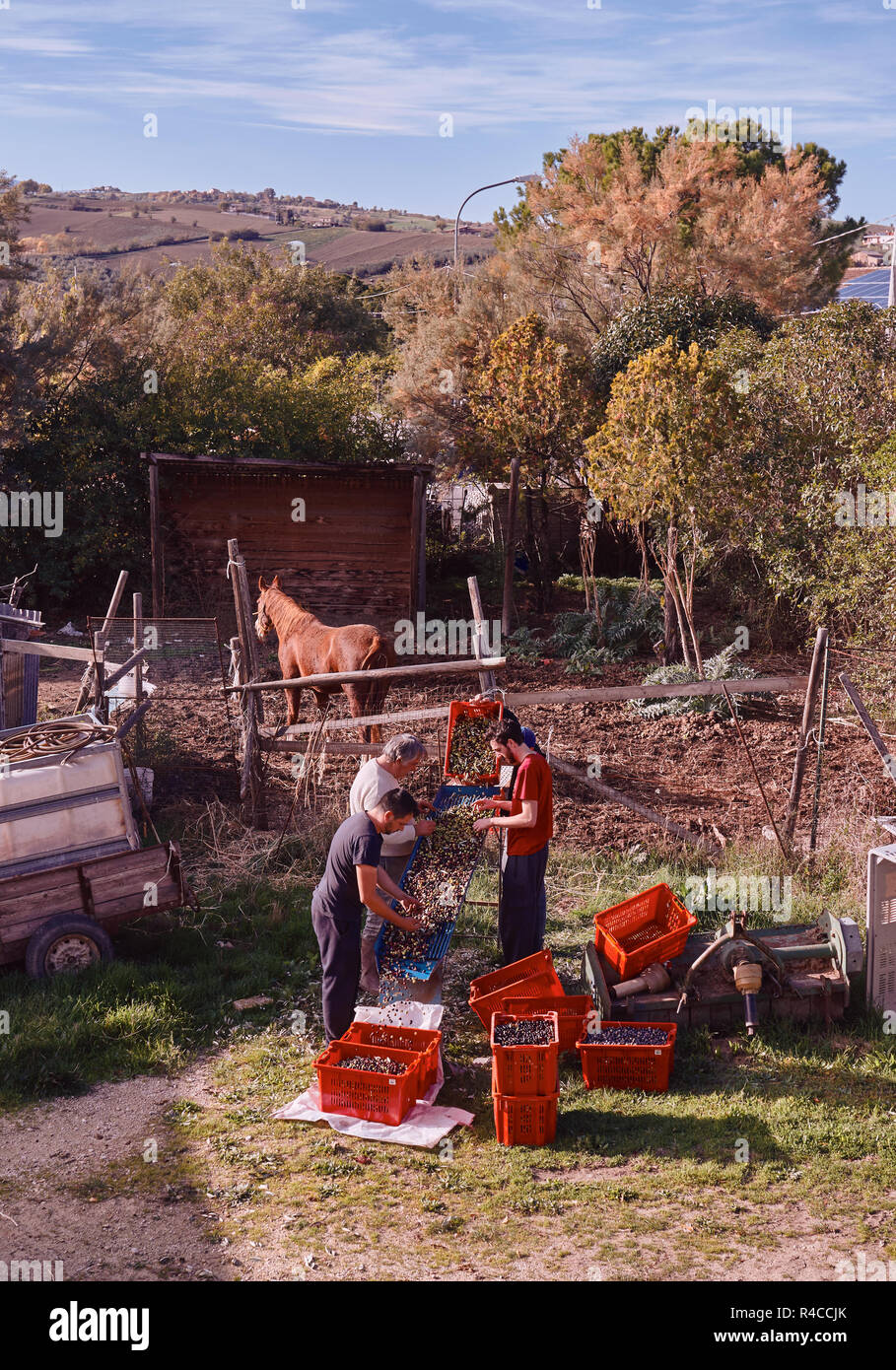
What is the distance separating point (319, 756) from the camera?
33.9 feet

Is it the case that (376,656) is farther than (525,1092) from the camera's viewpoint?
Yes

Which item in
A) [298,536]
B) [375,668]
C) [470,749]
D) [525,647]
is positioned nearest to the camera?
[470,749]

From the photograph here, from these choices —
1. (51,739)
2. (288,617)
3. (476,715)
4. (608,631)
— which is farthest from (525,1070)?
(608,631)

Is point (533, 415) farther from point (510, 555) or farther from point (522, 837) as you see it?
point (522, 837)

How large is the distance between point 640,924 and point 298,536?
1389 centimetres

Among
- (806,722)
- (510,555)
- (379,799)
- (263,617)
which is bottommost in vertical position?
(379,799)

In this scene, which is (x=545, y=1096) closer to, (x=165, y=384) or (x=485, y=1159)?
(x=485, y=1159)

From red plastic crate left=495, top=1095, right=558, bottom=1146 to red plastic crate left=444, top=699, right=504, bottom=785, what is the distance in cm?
231

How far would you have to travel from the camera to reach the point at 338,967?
6680mm

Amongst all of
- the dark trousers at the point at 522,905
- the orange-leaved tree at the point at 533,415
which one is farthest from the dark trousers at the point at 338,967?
the orange-leaved tree at the point at 533,415

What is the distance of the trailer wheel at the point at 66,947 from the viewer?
7512 millimetres

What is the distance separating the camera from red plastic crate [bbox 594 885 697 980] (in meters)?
7.09

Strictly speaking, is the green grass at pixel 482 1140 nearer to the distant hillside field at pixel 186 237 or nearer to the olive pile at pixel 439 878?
the olive pile at pixel 439 878

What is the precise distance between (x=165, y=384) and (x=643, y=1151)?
19742 millimetres
